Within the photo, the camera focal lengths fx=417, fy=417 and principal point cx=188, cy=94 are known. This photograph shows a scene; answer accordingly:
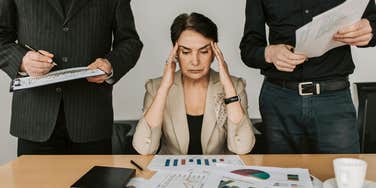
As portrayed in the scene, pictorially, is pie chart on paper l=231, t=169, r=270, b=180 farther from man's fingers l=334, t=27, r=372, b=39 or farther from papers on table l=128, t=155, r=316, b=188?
man's fingers l=334, t=27, r=372, b=39

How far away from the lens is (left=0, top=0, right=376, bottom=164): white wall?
286 centimetres

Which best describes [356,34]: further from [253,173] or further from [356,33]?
[253,173]

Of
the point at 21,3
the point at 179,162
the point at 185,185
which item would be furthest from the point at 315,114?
the point at 21,3

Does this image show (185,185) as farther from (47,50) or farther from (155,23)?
(155,23)

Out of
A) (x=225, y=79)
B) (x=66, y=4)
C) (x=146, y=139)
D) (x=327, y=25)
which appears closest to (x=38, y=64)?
(x=66, y=4)

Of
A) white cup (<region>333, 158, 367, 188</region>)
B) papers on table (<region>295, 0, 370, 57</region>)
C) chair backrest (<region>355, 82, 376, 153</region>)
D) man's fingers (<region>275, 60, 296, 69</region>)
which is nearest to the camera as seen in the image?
white cup (<region>333, 158, 367, 188</region>)

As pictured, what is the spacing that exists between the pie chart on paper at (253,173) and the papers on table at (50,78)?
1.92 ft

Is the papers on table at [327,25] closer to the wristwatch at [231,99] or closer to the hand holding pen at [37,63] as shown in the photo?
the wristwatch at [231,99]

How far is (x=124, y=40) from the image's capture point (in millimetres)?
1834

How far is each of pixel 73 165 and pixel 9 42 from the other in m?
0.65

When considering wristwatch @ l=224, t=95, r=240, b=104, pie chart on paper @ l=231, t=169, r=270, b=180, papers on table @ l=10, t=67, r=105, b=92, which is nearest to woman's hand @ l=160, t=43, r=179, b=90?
wristwatch @ l=224, t=95, r=240, b=104

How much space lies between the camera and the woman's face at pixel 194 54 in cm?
187

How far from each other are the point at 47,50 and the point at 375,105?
1948mm

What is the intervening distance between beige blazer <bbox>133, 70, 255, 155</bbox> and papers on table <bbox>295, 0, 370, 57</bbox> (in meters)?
0.45
